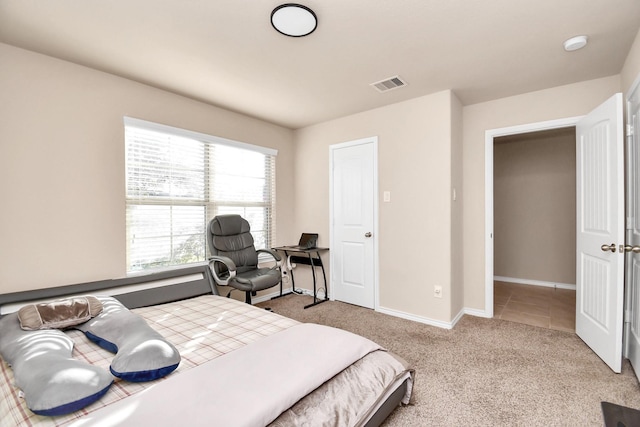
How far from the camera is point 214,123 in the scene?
3598mm

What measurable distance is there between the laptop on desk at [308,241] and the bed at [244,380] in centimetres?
210

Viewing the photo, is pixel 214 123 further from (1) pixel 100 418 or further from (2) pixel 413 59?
(1) pixel 100 418

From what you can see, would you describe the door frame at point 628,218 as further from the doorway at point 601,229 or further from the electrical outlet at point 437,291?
the electrical outlet at point 437,291

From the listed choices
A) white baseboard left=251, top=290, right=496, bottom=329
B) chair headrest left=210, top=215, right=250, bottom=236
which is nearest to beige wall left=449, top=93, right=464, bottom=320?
white baseboard left=251, top=290, right=496, bottom=329

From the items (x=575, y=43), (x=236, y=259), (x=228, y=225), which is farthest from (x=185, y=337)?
(x=575, y=43)

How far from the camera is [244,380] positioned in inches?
47.6

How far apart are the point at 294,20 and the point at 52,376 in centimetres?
220

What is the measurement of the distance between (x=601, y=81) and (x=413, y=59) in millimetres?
1939

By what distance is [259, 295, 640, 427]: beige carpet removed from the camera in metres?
1.78

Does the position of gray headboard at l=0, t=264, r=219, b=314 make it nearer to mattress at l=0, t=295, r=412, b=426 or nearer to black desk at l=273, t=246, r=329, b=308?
mattress at l=0, t=295, r=412, b=426

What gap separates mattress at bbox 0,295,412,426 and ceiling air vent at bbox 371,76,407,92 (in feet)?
7.78

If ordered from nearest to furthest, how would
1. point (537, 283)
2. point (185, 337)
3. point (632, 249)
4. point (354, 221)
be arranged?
1. point (185, 337)
2. point (632, 249)
3. point (354, 221)
4. point (537, 283)

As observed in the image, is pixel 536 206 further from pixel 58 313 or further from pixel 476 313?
pixel 58 313

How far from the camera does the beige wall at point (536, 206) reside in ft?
15.4
